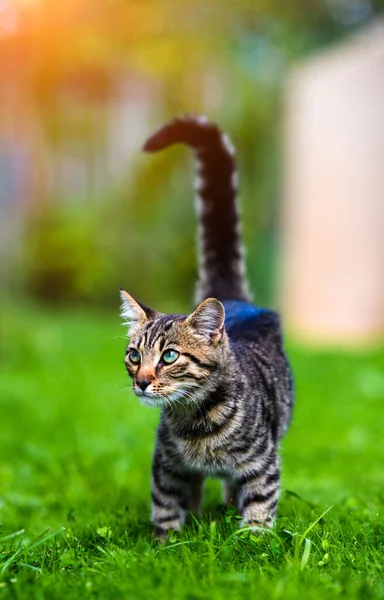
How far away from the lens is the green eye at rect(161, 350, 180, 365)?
8.95ft

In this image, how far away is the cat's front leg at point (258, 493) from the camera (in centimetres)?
280

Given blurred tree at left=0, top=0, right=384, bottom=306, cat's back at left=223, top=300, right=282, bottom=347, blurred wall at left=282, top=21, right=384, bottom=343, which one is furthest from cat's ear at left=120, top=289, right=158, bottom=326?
blurred tree at left=0, top=0, right=384, bottom=306

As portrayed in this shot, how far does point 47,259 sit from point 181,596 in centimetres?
1404

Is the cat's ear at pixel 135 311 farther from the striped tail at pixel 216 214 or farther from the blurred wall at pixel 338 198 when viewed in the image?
the blurred wall at pixel 338 198

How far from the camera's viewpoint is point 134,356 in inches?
110

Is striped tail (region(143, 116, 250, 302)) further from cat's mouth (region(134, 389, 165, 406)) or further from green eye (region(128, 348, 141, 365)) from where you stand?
cat's mouth (region(134, 389, 165, 406))

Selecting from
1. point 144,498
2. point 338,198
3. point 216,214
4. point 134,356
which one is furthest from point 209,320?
point 338,198

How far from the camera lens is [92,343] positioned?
10.3 m

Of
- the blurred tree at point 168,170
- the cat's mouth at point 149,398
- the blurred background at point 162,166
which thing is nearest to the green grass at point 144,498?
the cat's mouth at point 149,398

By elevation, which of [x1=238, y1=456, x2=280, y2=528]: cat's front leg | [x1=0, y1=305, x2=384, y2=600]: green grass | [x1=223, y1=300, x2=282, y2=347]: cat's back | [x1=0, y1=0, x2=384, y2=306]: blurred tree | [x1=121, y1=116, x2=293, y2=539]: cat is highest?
[x1=0, y1=0, x2=384, y2=306]: blurred tree

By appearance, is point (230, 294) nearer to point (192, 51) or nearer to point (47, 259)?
point (192, 51)

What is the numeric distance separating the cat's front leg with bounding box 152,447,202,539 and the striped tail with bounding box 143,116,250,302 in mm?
825

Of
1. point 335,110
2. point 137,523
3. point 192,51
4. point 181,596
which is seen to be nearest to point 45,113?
point 192,51

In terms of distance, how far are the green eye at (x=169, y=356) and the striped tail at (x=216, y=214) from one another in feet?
2.61
